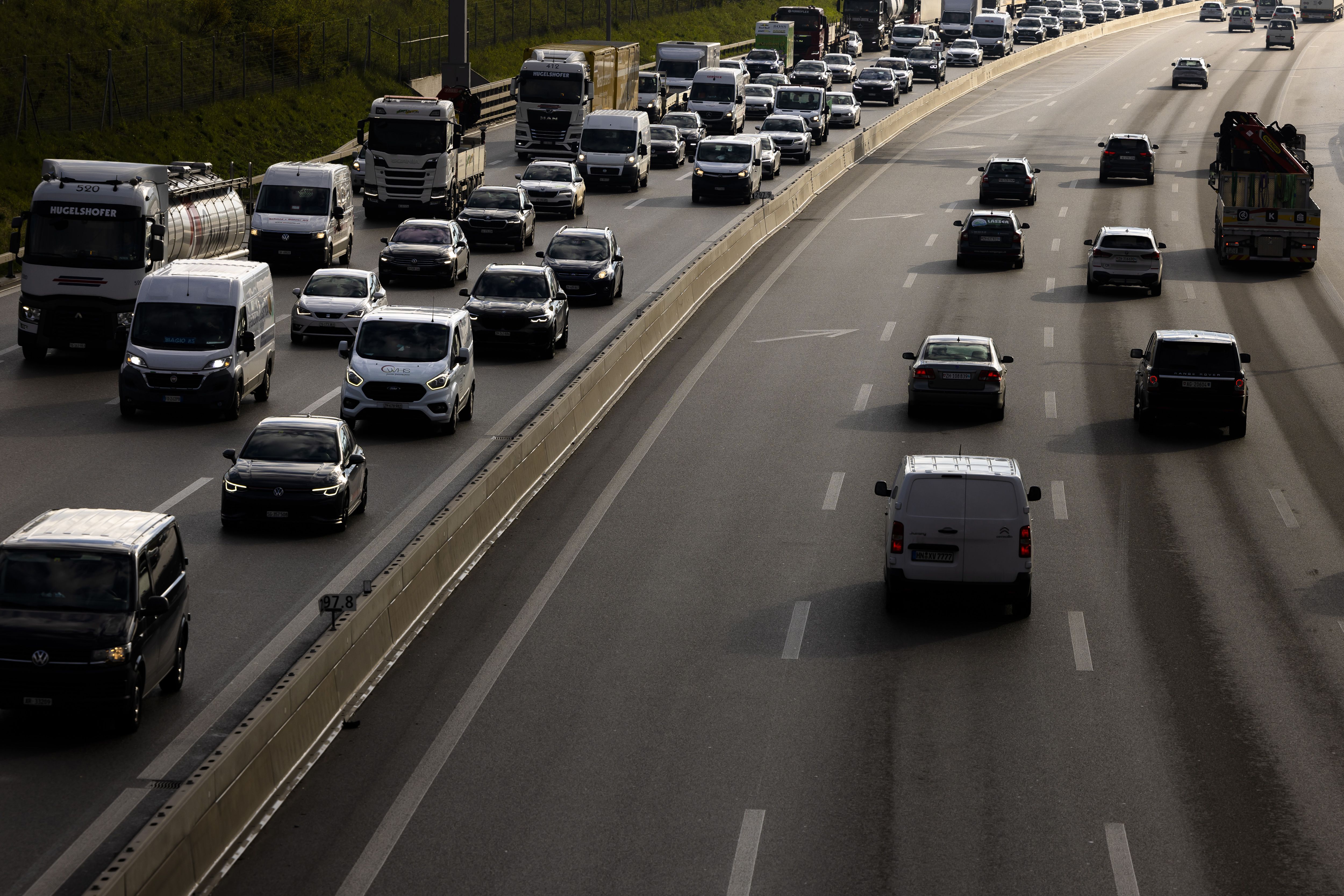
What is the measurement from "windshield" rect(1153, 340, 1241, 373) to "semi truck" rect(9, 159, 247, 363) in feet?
59.4

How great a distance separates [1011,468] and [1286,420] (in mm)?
14128

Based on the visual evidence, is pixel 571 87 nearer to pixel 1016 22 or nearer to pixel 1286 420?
pixel 1286 420

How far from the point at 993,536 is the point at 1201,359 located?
39.8 ft

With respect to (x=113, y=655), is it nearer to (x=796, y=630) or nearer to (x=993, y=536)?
(x=796, y=630)

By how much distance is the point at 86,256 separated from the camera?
3331cm

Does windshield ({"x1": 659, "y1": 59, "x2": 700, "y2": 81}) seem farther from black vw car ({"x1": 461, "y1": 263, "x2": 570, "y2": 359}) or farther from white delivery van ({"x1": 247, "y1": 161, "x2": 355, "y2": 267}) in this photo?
black vw car ({"x1": 461, "y1": 263, "x2": 570, "y2": 359})

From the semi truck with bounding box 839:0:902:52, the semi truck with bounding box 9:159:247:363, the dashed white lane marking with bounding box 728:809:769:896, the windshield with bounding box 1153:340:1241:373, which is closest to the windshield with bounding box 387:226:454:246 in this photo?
the semi truck with bounding box 9:159:247:363

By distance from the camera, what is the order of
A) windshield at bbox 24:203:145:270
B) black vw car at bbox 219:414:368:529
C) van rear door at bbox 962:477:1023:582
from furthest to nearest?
windshield at bbox 24:203:145:270 → black vw car at bbox 219:414:368:529 → van rear door at bbox 962:477:1023:582

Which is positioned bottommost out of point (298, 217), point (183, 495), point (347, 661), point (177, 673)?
point (183, 495)

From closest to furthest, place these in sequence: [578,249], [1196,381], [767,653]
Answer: [767,653] → [1196,381] → [578,249]

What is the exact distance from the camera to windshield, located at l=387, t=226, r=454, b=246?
4197 cm

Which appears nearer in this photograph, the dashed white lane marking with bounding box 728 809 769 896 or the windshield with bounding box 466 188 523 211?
the dashed white lane marking with bounding box 728 809 769 896

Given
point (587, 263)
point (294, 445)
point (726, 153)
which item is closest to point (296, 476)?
point (294, 445)

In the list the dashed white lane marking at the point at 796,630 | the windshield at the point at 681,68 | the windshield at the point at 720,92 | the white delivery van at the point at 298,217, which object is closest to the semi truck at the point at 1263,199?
the white delivery van at the point at 298,217
